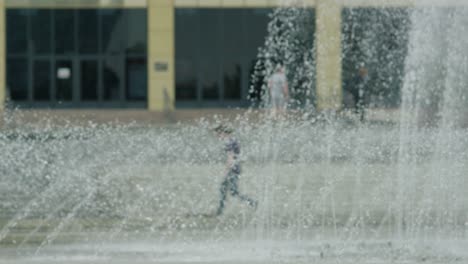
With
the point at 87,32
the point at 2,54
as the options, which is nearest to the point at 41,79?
the point at 2,54

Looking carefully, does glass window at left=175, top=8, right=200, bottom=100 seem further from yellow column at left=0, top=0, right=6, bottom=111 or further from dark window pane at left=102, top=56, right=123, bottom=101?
yellow column at left=0, top=0, right=6, bottom=111

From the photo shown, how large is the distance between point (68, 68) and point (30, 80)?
1.37m

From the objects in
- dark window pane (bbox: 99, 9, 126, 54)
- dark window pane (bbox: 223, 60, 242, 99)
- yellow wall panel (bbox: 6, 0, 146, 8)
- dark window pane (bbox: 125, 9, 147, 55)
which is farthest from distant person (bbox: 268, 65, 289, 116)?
yellow wall panel (bbox: 6, 0, 146, 8)

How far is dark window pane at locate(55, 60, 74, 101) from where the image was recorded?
140 feet

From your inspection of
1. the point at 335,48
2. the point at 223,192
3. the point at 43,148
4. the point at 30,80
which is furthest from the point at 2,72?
the point at 223,192

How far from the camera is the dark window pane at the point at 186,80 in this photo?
42.6 meters

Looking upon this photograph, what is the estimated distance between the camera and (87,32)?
139 ft

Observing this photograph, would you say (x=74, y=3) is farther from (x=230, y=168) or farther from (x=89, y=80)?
(x=230, y=168)

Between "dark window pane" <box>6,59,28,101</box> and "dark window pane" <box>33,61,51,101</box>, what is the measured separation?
1.09 feet

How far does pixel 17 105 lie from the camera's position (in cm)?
4191

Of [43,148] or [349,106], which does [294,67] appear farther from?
[43,148]

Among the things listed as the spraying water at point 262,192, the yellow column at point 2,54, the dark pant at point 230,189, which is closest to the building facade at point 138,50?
the yellow column at point 2,54

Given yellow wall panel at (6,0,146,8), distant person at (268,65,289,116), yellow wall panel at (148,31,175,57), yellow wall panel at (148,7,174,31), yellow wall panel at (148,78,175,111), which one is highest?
yellow wall panel at (6,0,146,8)

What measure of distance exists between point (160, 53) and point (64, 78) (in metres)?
3.39
